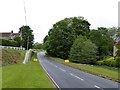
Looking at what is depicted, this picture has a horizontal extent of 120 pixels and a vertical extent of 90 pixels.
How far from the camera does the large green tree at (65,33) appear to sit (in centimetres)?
10969

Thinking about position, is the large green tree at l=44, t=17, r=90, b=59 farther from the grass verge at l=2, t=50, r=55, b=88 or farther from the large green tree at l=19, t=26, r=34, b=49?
the grass verge at l=2, t=50, r=55, b=88

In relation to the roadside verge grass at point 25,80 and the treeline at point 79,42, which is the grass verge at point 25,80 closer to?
the roadside verge grass at point 25,80

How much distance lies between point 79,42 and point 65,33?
2200 centimetres

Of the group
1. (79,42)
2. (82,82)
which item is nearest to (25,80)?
(82,82)

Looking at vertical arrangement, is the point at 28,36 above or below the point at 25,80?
above

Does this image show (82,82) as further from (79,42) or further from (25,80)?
(79,42)

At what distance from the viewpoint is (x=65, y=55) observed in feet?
359

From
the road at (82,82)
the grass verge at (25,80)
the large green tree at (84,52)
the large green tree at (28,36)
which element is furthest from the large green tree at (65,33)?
the grass verge at (25,80)

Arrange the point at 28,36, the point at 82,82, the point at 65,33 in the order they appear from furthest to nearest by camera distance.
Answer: the point at 28,36 → the point at 65,33 → the point at 82,82

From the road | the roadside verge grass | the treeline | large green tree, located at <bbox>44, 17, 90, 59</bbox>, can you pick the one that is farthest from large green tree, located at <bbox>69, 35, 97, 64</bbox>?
the roadside verge grass

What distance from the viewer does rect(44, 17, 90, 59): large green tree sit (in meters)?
110

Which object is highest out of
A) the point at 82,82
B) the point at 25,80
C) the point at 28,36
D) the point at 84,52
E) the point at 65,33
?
the point at 28,36

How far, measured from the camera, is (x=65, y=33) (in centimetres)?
11075

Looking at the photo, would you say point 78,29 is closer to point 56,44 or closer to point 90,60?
point 56,44
